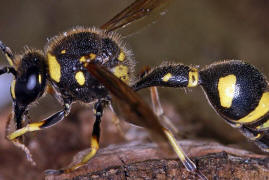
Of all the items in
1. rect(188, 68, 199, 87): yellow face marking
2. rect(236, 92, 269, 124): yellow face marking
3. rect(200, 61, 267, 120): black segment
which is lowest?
rect(236, 92, 269, 124): yellow face marking

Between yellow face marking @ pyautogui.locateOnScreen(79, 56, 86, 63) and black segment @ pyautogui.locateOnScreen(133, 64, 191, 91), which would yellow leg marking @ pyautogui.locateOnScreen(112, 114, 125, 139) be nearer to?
black segment @ pyautogui.locateOnScreen(133, 64, 191, 91)

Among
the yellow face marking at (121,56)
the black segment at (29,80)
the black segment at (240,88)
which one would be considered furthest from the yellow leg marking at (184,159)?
the black segment at (29,80)

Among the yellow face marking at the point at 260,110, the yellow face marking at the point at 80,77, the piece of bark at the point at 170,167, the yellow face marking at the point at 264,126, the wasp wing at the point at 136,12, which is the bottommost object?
the piece of bark at the point at 170,167

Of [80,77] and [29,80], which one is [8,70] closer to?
[29,80]

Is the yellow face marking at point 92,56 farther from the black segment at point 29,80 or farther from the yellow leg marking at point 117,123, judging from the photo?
the yellow leg marking at point 117,123

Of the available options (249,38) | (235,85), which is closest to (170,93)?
(249,38)

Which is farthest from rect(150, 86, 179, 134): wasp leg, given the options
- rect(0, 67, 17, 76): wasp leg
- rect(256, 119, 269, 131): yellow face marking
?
rect(0, 67, 17, 76): wasp leg

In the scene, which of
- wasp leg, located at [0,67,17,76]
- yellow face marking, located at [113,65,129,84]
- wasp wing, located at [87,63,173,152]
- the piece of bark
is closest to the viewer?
wasp wing, located at [87,63,173,152]

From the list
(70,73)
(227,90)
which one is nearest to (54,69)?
(70,73)
